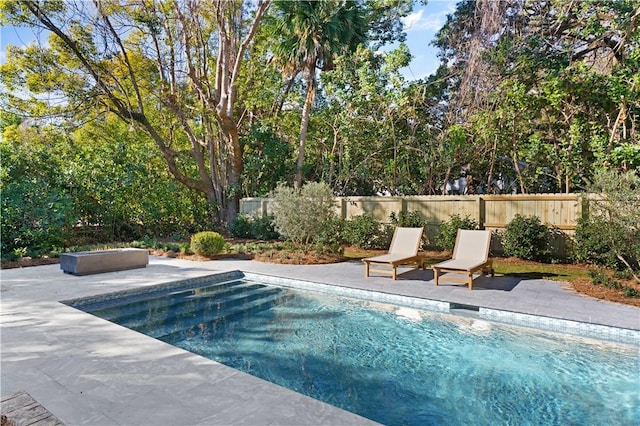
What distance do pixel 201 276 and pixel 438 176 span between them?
33.3ft

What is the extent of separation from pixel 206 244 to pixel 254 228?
4.25m

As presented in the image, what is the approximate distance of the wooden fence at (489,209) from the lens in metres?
10.3

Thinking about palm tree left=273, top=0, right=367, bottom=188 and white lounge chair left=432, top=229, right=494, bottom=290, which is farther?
palm tree left=273, top=0, right=367, bottom=188

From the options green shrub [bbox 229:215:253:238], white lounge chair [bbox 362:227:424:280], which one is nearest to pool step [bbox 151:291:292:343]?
white lounge chair [bbox 362:227:424:280]

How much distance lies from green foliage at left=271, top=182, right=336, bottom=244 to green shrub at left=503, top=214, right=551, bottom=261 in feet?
16.6

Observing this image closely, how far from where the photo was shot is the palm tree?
49.6ft

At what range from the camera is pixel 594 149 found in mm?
11406

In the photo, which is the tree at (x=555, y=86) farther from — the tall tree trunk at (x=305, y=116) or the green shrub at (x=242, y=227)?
the green shrub at (x=242, y=227)

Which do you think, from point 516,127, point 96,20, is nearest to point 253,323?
point 516,127

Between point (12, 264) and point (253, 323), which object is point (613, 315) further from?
point (12, 264)

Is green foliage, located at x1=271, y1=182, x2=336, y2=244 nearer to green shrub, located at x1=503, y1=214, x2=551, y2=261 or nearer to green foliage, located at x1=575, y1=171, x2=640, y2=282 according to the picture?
green shrub, located at x1=503, y1=214, x2=551, y2=261

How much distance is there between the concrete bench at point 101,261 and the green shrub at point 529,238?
9644 mm

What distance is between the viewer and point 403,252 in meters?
9.53

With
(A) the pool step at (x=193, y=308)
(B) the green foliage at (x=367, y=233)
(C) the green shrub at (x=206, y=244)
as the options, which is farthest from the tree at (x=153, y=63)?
(A) the pool step at (x=193, y=308)
